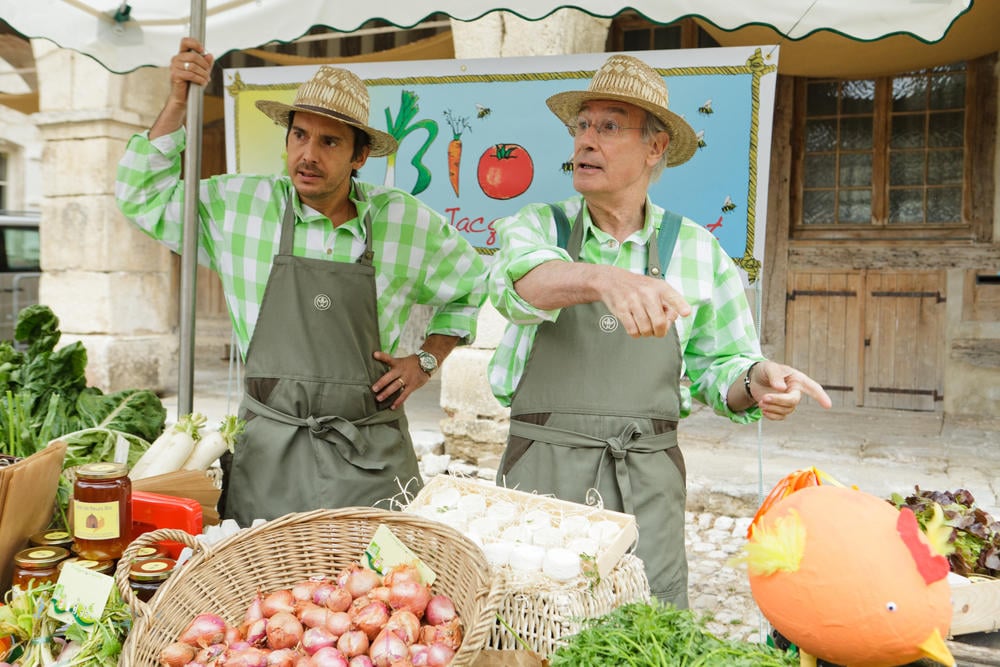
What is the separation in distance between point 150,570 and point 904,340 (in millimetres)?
7272

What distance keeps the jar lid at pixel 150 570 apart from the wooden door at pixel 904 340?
716 centimetres

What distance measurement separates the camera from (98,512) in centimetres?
180

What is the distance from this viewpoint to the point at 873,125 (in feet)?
25.3

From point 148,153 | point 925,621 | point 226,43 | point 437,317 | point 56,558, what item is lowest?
point 56,558

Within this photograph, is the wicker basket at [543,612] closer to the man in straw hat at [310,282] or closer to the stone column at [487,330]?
the man in straw hat at [310,282]

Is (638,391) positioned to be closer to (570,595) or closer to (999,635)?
(570,595)

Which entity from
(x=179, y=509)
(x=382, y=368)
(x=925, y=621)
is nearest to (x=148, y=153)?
(x=382, y=368)

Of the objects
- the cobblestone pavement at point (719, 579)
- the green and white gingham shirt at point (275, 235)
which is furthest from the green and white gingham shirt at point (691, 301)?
the cobblestone pavement at point (719, 579)

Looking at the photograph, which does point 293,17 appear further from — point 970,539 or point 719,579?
point 719,579

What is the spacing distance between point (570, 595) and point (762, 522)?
48 centimetres

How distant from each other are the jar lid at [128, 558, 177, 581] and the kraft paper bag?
1.12ft

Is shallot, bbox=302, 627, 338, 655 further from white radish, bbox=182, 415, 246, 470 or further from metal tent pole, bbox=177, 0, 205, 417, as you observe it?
metal tent pole, bbox=177, 0, 205, 417

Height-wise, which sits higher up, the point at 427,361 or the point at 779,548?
the point at 427,361

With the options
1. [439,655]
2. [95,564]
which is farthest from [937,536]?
[95,564]
